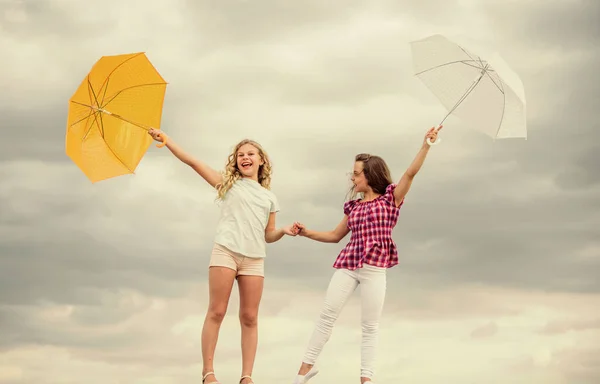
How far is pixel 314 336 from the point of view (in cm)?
800

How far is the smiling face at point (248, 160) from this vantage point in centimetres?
812

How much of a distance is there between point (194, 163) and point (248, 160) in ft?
2.23

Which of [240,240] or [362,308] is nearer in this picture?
[240,240]

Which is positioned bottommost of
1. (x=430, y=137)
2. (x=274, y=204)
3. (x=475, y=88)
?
(x=274, y=204)

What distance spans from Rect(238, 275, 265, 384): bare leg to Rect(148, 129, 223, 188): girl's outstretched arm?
4.24ft

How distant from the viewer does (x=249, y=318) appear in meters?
7.79

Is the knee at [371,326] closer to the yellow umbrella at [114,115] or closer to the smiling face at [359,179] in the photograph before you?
the smiling face at [359,179]

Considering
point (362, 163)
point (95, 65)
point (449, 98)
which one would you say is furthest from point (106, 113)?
point (449, 98)

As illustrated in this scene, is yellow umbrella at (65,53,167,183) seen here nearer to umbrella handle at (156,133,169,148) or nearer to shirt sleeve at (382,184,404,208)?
umbrella handle at (156,133,169,148)

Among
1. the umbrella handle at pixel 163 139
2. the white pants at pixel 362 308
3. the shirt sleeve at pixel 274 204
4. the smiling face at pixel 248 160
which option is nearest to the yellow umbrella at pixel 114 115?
the umbrella handle at pixel 163 139

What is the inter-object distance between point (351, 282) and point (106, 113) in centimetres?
380

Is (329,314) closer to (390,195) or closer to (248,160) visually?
(390,195)

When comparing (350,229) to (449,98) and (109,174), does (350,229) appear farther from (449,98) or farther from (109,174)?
(109,174)

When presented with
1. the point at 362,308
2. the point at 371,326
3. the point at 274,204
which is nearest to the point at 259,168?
the point at 274,204
